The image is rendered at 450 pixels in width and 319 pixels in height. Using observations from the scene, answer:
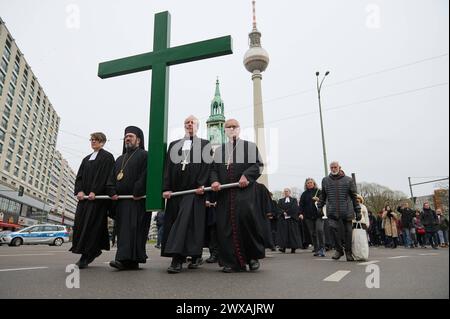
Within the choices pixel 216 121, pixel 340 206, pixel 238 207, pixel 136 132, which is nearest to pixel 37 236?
pixel 136 132

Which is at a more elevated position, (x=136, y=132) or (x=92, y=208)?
(x=136, y=132)

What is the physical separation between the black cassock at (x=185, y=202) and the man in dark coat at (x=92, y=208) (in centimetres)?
105

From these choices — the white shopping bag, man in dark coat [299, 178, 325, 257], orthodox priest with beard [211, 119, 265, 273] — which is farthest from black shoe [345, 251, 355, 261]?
orthodox priest with beard [211, 119, 265, 273]

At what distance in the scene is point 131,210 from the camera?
4555 mm

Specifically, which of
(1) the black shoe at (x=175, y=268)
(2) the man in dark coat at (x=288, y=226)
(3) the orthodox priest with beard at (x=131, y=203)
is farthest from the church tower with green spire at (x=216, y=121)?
(1) the black shoe at (x=175, y=268)

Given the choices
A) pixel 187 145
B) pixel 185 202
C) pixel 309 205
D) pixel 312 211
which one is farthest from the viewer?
pixel 309 205

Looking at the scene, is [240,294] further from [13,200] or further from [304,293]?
[13,200]

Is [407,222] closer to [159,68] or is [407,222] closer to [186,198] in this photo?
[186,198]

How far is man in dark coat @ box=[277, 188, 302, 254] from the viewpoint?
32.1 ft

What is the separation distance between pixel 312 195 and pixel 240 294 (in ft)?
21.9

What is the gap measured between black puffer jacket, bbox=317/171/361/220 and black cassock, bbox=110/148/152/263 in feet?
12.0

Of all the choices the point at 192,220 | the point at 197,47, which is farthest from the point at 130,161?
the point at 197,47

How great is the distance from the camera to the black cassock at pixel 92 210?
464cm

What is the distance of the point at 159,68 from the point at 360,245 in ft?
15.7
